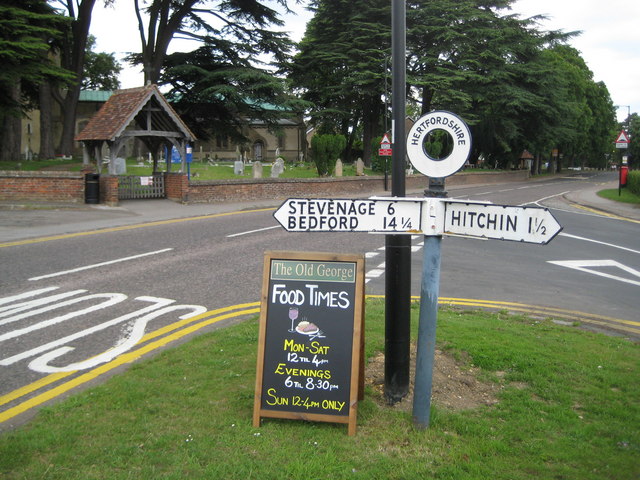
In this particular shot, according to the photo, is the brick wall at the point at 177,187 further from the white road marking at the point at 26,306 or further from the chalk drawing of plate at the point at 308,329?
the chalk drawing of plate at the point at 308,329

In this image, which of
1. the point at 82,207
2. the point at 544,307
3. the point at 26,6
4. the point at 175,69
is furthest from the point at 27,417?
the point at 175,69

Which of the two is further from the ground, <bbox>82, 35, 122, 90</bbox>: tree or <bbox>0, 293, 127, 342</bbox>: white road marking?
<bbox>82, 35, 122, 90</bbox>: tree

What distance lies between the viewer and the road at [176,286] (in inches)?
251

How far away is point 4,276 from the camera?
1008 cm

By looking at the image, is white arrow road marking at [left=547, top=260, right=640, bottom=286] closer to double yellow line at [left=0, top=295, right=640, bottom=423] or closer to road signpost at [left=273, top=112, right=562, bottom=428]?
double yellow line at [left=0, top=295, right=640, bottom=423]

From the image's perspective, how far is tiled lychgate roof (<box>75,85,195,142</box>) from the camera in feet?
69.0

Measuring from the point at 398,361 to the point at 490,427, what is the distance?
3.03 feet

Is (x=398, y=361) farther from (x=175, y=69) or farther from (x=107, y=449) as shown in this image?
(x=175, y=69)

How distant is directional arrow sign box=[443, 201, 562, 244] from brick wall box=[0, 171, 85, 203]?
19.4 meters

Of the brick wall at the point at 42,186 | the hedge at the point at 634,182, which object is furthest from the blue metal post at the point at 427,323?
the hedge at the point at 634,182

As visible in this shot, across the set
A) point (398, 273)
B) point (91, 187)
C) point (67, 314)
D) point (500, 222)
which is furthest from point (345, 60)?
point (500, 222)

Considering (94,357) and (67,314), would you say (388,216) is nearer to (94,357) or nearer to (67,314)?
(94,357)

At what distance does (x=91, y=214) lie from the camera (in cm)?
1891

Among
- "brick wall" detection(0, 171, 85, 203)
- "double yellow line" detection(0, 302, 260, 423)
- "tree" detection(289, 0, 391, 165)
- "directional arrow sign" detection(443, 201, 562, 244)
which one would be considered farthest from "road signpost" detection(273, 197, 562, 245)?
"tree" detection(289, 0, 391, 165)
